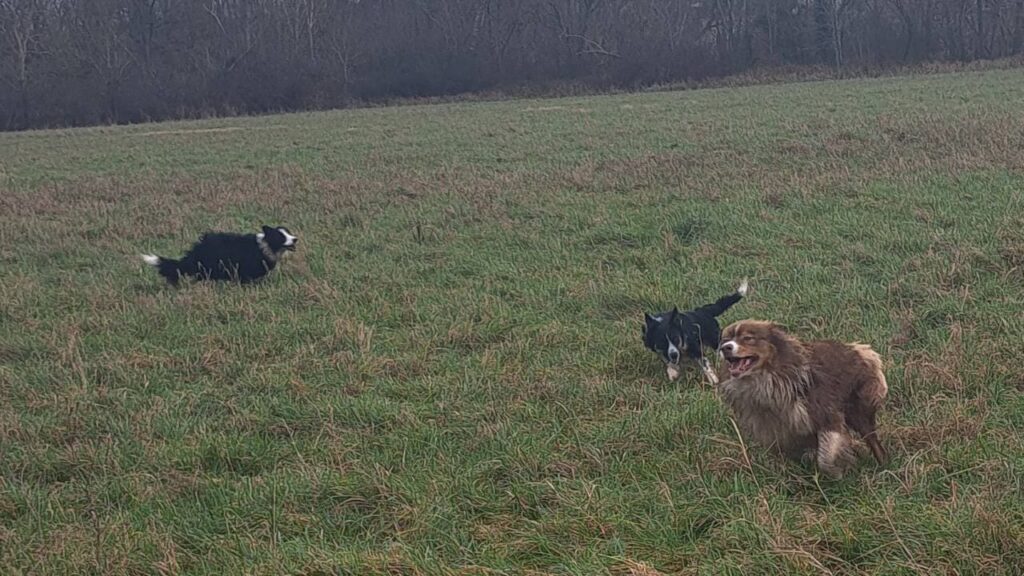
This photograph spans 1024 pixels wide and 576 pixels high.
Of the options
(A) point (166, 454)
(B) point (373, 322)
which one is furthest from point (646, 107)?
(A) point (166, 454)

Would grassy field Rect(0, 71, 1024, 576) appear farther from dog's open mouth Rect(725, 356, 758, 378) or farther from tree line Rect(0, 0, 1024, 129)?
tree line Rect(0, 0, 1024, 129)

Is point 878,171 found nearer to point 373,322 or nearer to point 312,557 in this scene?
point 373,322

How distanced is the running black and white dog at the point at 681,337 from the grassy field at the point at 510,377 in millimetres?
112

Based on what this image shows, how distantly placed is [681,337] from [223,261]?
4.76 metres

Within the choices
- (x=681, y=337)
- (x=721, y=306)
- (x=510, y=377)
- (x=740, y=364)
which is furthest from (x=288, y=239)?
(x=740, y=364)

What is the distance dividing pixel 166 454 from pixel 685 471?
251cm

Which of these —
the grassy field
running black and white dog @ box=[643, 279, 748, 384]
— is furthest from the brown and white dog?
running black and white dog @ box=[643, 279, 748, 384]

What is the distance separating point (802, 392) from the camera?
12.5ft

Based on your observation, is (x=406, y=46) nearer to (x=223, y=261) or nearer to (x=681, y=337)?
(x=223, y=261)

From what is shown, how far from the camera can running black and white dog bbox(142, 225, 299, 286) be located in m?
8.64

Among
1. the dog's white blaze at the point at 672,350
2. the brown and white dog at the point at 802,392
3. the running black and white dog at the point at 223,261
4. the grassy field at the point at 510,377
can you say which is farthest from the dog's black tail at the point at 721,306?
the running black and white dog at the point at 223,261

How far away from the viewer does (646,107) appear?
2872cm

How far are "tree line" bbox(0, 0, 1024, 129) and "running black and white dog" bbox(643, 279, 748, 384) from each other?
39897 millimetres

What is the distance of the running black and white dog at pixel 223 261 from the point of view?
8.64m
